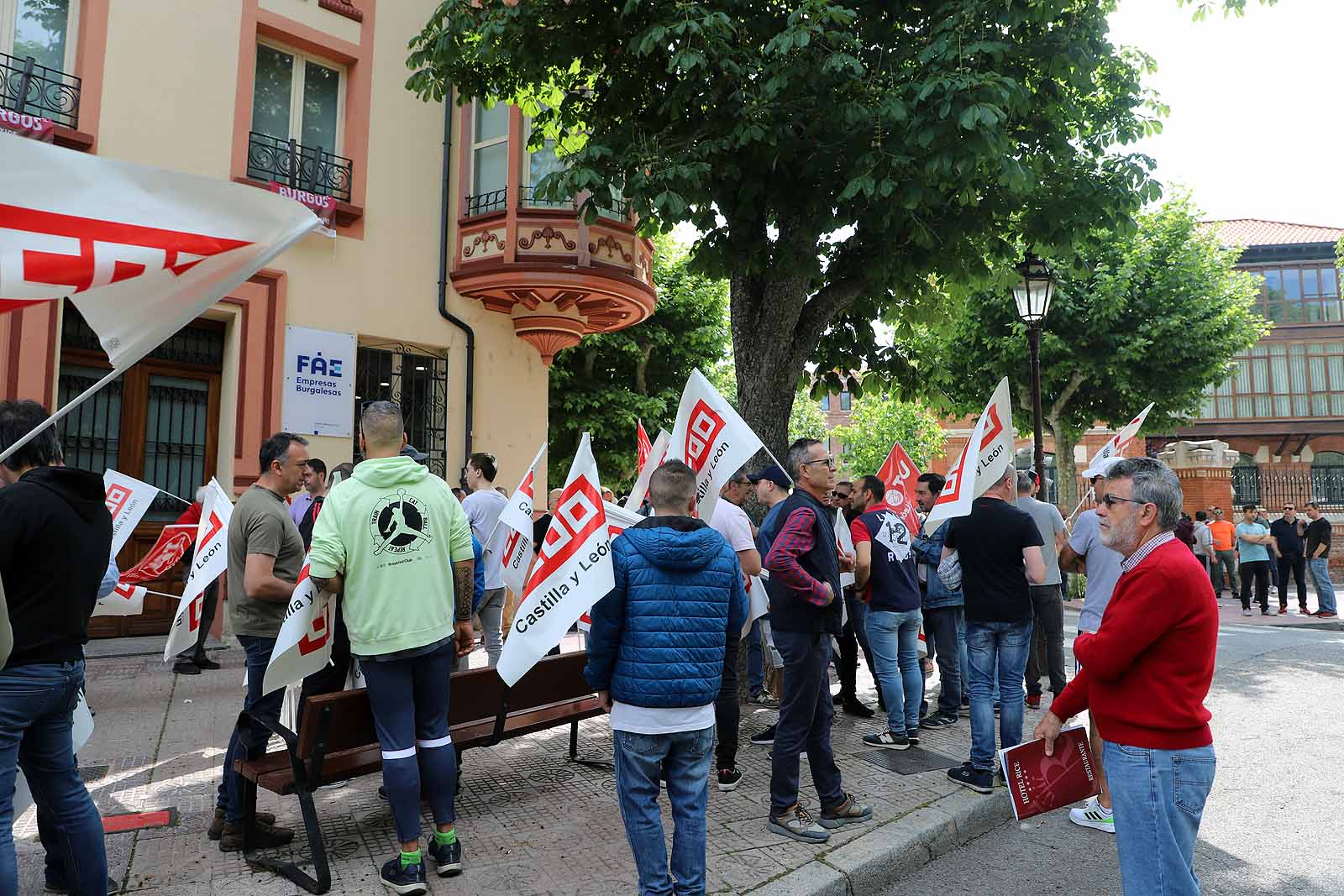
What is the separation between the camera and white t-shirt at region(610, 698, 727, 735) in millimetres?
3336

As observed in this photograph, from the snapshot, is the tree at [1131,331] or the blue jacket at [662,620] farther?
the tree at [1131,331]

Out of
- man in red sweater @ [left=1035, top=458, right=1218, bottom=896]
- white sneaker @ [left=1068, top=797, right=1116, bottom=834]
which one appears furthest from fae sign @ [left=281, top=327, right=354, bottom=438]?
man in red sweater @ [left=1035, top=458, right=1218, bottom=896]

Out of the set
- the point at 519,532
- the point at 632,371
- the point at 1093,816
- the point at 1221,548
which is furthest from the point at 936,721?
the point at 1221,548

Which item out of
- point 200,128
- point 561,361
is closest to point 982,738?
point 200,128

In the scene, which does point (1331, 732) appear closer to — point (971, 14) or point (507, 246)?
point (971, 14)

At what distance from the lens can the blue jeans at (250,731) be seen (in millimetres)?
4117

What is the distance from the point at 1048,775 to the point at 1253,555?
15.9 metres

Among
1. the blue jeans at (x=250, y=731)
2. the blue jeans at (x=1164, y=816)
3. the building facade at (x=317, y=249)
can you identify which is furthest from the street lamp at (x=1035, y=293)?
the blue jeans at (x=250, y=731)

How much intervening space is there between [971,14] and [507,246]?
7.42m

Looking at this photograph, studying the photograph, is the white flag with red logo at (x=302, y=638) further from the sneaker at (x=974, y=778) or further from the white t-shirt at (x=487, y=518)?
the sneaker at (x=974, y=778)

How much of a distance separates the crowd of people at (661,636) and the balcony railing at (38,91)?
7.30m

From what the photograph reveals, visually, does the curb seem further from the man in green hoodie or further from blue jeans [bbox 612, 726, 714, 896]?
the man in green hoodie

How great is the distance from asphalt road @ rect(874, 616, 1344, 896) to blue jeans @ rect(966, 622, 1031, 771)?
1.59 feet

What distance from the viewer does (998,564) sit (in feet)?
17.4
